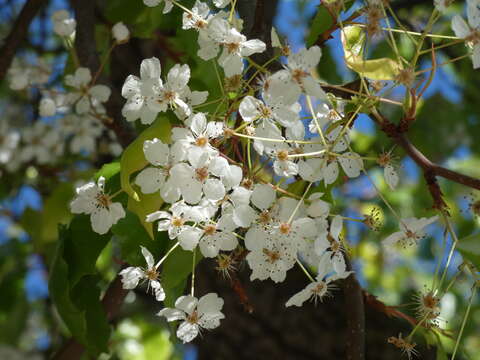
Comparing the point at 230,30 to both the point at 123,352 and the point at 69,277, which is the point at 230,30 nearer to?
the point at 69,277

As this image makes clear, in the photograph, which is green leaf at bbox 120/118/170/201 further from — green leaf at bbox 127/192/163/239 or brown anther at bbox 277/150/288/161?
brown anther at bbox 277/150/288/161

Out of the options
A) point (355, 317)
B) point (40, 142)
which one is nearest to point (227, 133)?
point (355, 317)

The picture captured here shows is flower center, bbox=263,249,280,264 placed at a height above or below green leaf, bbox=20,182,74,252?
above

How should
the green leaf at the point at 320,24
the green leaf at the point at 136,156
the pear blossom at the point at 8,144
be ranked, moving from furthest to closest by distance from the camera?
the pear blossom at the point at 8,144 → the green leaf at the point at 320,24 → the green leaf at the point at 136,156

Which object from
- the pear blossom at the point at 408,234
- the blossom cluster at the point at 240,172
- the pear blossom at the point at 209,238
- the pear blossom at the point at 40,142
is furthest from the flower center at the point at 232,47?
the pear blossom at the point at 40,142

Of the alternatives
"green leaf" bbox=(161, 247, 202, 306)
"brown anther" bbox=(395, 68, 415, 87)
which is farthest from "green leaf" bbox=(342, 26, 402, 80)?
"green leaf" bbox=(161, 247, 202, 306)

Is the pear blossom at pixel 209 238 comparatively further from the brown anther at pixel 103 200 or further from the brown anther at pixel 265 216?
the brown anther at pixel 103 200
